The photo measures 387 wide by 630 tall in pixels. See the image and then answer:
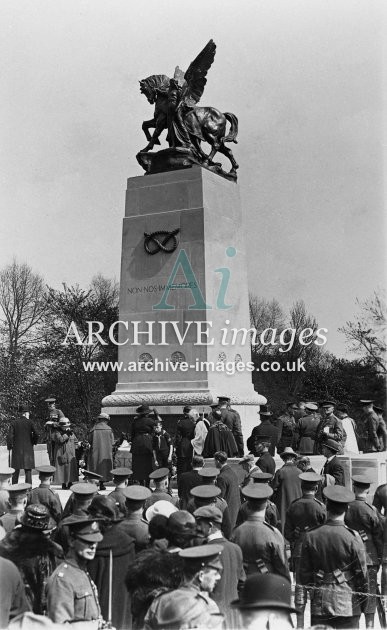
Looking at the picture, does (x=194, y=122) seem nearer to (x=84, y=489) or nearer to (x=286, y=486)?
(x=286, y=486)

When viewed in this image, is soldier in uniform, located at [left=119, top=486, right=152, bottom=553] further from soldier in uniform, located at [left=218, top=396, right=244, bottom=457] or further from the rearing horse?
the rearing horse

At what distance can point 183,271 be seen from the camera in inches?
714

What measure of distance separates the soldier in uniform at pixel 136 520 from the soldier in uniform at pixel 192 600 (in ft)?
4.79

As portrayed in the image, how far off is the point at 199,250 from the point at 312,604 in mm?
12628

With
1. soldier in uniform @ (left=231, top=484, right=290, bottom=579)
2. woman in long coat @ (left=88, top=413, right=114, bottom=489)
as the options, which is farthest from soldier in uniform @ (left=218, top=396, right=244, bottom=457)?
soldier in uniform @ (left=231, top=484, right=290, bottom=579)

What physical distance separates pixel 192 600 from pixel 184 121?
1621 cm

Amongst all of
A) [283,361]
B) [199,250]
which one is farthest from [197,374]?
[283,361]

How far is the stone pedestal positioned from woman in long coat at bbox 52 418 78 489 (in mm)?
2477

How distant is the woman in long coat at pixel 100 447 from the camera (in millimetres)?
15688

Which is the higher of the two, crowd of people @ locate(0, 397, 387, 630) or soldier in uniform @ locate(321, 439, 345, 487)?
soldier in uniform @ locate(321, 439, 345, 487)

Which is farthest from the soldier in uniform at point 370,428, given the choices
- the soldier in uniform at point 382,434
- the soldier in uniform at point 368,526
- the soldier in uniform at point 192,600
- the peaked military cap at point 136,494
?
the soldier in uniform at point 192,600

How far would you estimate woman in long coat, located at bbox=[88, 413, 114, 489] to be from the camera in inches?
618

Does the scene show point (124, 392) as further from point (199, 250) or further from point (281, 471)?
point (281, 471)

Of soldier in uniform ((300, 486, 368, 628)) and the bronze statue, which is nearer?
soldier in uniform ((300, 486, 368, 628))
